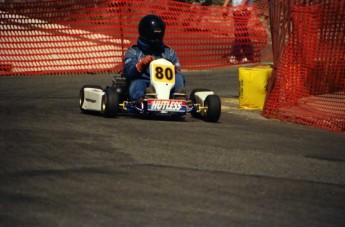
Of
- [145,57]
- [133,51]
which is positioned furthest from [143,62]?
[133,51]

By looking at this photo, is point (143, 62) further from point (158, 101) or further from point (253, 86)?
point (253, 86)

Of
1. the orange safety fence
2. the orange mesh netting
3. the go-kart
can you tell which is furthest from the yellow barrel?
the orange safety fence

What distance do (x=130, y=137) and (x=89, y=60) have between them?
1004 centimetres

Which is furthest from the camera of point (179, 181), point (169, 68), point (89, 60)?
point (89, 60)

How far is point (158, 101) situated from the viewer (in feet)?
35.2

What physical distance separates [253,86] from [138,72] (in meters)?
2.39

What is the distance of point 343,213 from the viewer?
659 cm

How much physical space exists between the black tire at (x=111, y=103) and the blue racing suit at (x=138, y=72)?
0.35 metres

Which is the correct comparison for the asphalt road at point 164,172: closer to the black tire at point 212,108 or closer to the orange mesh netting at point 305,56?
the black tire at point 212,108

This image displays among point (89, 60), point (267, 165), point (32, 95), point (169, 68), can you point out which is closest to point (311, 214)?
point (267, 165)

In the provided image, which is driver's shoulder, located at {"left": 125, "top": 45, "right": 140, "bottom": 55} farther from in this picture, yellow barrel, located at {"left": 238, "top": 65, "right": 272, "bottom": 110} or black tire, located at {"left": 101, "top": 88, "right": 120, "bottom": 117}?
yellow barrel, located at {"left": 238, "top": 65, "right": 272, "bottom": 110}

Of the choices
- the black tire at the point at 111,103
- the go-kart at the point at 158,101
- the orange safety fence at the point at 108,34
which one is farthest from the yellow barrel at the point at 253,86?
the orange safety fence at the point at 108,34

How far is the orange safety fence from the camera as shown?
18.8 m

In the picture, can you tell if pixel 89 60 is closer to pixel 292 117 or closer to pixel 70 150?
pixel 292 117
